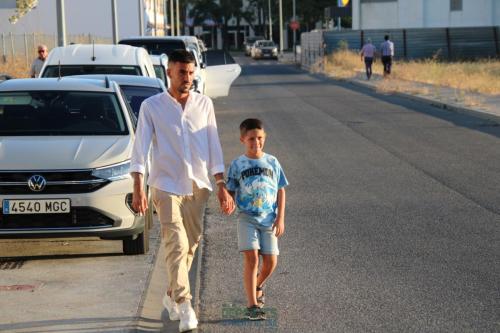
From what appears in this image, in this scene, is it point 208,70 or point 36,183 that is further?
point 208,70

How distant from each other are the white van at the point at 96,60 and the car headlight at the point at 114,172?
25.3 ft

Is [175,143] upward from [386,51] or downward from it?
upward

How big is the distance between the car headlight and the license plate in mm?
357

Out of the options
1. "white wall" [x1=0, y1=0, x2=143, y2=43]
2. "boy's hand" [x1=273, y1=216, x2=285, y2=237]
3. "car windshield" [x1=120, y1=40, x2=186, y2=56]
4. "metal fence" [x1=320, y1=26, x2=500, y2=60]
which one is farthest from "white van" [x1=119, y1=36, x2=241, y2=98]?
"white wall" [x1=0, y1=0, x2=143, y2=43]

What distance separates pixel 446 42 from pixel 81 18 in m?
26.2

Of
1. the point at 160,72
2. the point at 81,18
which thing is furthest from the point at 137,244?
the point at 81,18

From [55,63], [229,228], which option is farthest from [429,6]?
[229,228]

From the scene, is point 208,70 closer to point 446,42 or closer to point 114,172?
point 114,172

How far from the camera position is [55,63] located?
1650 centimetres

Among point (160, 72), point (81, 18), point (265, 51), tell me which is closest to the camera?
point (160, 72)

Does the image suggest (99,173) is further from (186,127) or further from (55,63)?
(55,63)

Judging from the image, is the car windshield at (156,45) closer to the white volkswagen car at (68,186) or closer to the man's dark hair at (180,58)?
the white volkswagen car at (68,186)

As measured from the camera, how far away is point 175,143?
22.3 feet

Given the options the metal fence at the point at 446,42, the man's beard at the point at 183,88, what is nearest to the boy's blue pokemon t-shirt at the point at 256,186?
the man's beard at the point at 183,88
